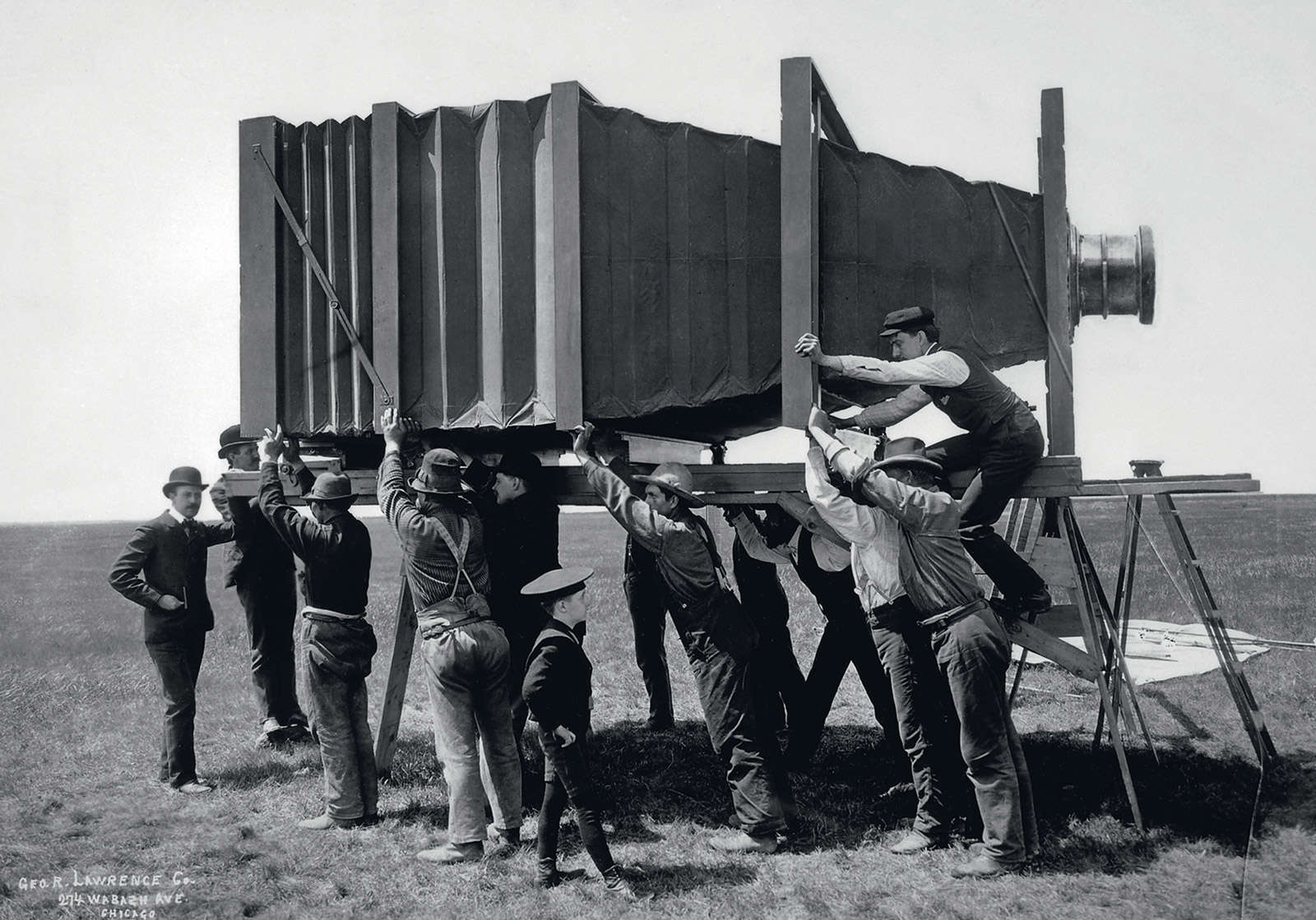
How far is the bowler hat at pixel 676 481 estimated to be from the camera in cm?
586

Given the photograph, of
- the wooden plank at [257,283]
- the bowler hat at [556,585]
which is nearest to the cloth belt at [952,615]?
the bowler hat at [556,585]

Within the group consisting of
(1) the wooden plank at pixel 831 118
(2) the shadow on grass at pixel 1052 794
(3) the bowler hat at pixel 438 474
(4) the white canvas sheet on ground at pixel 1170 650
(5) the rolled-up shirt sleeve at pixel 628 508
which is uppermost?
(1) the wooden plank at pixel 831 118

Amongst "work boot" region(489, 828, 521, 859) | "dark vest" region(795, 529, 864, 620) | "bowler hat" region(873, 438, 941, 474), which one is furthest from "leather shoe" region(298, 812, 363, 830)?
"bowler hat" region(873, 438, 941, 474)

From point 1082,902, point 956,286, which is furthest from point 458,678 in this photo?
point 956,286

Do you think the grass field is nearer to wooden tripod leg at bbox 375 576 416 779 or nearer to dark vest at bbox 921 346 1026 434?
wooden tripod leg at bbox 375 576 416 779

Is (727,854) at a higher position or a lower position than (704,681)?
lower

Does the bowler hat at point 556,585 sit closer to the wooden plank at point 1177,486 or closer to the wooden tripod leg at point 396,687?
the wooden tripod leg at point 396,687

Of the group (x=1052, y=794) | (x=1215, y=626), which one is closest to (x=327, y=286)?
(x=1052, y=794)

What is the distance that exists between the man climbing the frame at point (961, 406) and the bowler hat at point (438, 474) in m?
2.22

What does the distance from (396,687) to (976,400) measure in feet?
14.6

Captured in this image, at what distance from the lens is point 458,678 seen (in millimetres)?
5676

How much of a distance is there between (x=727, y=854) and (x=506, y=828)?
4.31ft

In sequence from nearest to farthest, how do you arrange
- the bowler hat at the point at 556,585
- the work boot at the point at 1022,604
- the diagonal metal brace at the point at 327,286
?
the bowler hat at the point at 556,585, the diagonal metal brace at the point at 327,286, the work boot at the point at 1022,604

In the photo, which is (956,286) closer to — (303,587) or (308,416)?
(308,416)
